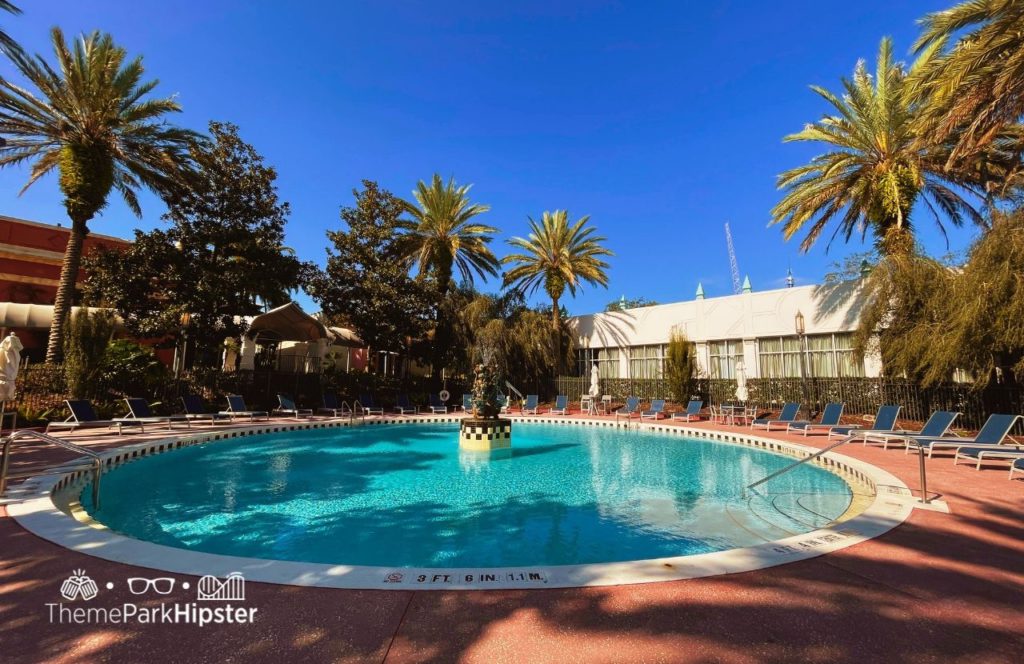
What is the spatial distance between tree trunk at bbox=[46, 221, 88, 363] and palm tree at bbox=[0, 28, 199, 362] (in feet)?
0.08

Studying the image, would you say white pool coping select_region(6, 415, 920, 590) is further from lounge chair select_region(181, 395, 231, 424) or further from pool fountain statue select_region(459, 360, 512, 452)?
lounge chair select_region(181, 395, 231, 424)

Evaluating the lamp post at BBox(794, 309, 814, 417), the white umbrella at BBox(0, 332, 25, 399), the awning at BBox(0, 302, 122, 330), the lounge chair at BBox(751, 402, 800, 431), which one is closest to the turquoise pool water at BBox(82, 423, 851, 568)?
the white umbrella at BBox(0, 332, 25, 399)

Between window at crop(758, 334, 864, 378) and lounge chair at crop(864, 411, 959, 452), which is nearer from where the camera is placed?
lounge chair at crop(864, 411, 959, 452)

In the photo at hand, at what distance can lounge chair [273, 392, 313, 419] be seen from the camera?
18406 mm

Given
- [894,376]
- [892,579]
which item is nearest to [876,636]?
[892,579]

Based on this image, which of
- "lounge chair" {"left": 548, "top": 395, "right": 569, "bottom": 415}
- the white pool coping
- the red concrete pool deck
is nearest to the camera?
the red concrete pool deck

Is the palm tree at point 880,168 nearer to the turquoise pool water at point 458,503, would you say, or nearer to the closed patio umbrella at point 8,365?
the turquoise pool water at point 458,503

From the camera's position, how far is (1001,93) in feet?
30.2

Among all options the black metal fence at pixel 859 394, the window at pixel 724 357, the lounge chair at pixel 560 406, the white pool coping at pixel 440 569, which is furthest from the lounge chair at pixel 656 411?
the white pool coping at pixel 440 569

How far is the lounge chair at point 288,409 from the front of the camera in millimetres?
18406

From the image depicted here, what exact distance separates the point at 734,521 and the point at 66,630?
703 cm

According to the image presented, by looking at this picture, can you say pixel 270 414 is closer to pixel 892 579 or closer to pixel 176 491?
pixel 176 491

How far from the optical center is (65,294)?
15.1m

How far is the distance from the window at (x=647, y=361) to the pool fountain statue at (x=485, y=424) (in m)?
13.9
